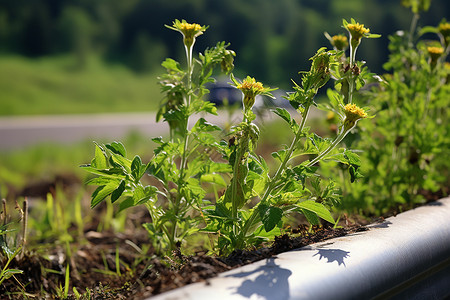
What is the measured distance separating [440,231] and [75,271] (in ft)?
4.98

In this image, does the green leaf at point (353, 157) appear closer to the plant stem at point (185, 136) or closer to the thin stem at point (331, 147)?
the thin stem at point (331, 147)

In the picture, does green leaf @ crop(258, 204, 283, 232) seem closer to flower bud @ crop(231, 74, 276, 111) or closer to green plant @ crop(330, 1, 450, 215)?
flower bud @ crop(231, 74, 276, 111)

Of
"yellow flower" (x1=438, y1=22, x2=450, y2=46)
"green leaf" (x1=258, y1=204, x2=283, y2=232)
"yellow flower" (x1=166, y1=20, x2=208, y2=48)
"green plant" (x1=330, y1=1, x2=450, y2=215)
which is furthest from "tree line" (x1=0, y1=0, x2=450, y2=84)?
"green leaf" (x1=258, y1=204, x2=283, y2=232)

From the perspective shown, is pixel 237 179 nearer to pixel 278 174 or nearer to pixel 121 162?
pixel 278 174

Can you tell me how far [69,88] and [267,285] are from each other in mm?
21779

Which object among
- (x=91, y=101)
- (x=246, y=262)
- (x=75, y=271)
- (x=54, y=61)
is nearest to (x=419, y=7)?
(x=246, y=262)

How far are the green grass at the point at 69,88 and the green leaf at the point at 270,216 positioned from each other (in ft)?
54.6

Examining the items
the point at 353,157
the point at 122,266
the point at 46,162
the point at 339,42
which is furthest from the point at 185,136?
the point at 46,162

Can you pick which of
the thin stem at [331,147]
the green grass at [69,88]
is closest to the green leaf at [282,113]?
the thin stem at [331,147]

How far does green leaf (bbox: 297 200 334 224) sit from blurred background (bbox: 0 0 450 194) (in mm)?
13343

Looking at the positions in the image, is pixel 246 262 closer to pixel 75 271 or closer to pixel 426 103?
pixel 75 271

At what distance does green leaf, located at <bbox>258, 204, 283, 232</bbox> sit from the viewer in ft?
4.84

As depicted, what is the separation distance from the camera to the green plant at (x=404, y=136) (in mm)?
2436

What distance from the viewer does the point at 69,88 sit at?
21719 mm
